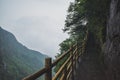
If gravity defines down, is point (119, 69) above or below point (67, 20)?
below

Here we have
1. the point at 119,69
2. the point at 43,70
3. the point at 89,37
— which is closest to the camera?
the point at 43,70

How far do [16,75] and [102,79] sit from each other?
19285 cm

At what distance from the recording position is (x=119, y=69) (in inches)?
364

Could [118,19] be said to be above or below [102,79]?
above

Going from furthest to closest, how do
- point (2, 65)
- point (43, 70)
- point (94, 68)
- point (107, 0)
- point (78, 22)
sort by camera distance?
point (2, 65) < point (78, 22) < point (107, 0) < point (94, 68) < point (43, 70)

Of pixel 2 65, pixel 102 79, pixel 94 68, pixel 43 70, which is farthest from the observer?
pixel 2 65

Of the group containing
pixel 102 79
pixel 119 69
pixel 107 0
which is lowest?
pixel 102 79

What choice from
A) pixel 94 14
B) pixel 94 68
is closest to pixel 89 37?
pixel 94 14

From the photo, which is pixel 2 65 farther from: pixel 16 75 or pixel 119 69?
pixel 119 69

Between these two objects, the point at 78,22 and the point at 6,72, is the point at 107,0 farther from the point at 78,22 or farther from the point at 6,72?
the point at 6,72

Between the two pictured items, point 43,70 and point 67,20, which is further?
point 67,20

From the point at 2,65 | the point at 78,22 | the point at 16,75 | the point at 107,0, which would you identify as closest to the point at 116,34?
the point at 107,0

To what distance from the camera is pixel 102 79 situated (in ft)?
34.6

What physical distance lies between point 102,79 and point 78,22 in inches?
1017
